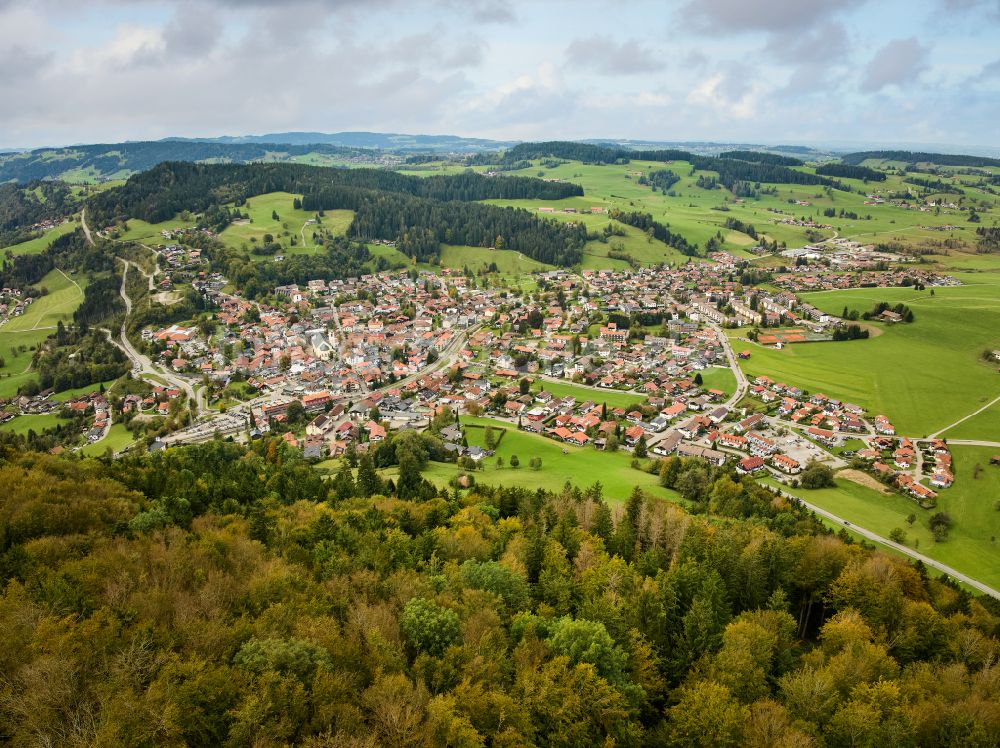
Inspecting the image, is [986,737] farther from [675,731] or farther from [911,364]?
[911,364]

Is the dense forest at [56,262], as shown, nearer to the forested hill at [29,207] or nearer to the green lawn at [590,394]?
the forested hill at [29,207]

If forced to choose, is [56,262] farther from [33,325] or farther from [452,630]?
[452,630]

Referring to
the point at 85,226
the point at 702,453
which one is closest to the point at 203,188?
the point at 85,226

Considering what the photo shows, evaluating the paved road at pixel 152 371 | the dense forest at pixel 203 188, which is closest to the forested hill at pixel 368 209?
the dense forest at pixel 203 188

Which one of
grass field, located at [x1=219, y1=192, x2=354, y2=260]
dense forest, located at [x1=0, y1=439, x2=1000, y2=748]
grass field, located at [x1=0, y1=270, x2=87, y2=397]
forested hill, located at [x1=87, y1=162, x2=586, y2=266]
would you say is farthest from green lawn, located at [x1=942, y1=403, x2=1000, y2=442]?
grass field, located at [x1=219, y1=192, x2=354, y2=260]

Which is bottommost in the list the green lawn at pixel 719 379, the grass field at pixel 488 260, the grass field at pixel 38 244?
the green lawn at pixel 719 379

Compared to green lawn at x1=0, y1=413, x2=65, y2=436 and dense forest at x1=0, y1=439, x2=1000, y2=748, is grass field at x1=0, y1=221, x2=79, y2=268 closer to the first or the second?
green lawn at x1=0, y1=413, x2=65, y2=436
